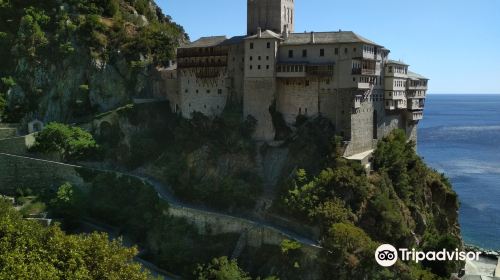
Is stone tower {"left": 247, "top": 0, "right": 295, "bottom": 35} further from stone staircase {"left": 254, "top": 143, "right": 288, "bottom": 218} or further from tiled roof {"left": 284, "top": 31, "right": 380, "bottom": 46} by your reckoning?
stone staircase {"left": 254, "top": 143, "right": 288, "bottom": 218}

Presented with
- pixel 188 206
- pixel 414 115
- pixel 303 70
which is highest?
pixel 303 70

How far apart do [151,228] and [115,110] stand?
15.0 meters

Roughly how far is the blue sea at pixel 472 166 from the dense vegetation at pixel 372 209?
558 inches

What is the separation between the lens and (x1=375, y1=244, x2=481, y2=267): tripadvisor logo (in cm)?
3591

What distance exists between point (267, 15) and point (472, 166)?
54.1m

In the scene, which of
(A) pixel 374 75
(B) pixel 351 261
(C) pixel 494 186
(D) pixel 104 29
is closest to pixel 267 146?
(A) pixel 374 75

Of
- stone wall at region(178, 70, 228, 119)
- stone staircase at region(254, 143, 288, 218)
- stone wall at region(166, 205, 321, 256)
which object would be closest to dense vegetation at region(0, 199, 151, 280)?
stone wall at region(166, 205, 321, 256)

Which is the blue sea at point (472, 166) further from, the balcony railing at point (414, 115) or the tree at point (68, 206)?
the tree at point (68, 206)

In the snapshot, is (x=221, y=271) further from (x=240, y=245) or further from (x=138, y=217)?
(x=138, y=217)

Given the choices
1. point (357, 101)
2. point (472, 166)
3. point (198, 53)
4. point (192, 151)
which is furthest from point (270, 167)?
point (472, 166)

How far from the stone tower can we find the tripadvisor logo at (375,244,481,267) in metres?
20.8

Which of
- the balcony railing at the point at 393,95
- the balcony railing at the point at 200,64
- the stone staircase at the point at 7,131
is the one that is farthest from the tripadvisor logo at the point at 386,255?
the stone staircase at the point at 7,131

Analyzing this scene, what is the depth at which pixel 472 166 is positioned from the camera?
88.2m

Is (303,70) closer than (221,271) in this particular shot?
No
